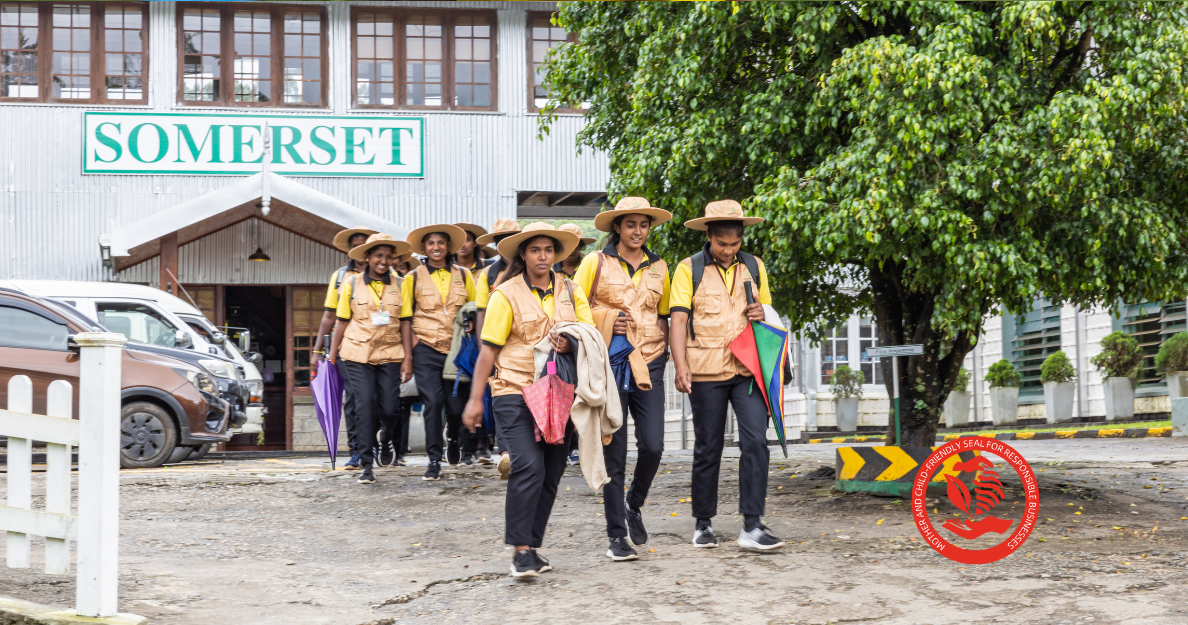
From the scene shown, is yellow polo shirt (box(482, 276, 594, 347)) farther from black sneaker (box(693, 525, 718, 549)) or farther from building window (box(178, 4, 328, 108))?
building window (box(178, 4, 328, 108))

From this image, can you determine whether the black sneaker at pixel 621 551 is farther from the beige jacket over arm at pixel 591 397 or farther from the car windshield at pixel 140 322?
the car windshield at pixel 140 322

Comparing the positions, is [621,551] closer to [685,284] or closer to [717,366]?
[717,366]

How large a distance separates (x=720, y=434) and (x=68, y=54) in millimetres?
14869

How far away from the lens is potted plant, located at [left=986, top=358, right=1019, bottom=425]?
21094mm

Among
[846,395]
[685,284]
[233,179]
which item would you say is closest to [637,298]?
[685,284]

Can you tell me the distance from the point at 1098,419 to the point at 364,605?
17.2m

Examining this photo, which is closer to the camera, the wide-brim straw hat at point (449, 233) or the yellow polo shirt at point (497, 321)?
the yellow polo shirt at point (497, 321)

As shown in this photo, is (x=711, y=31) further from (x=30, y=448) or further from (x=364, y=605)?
(x=30, y=448)

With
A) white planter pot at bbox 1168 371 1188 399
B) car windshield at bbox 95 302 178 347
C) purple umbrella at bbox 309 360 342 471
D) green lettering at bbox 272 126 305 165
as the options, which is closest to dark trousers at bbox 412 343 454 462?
purple umbrella at bbox 309 360 342 471

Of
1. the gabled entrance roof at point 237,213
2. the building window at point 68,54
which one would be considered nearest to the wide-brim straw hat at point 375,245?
the gabled entrance roof at point 237,213

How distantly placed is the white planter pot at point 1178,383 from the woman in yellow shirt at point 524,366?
13820 millimetres

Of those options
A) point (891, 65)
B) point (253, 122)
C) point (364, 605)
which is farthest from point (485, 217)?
point (364, 605)

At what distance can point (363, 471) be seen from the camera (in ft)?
31.7

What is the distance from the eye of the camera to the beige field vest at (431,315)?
9727 millimetres
